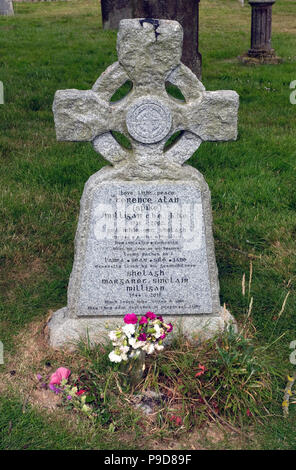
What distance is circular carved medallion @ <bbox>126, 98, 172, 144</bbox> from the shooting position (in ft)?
10.7

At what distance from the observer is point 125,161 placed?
11.3 ft

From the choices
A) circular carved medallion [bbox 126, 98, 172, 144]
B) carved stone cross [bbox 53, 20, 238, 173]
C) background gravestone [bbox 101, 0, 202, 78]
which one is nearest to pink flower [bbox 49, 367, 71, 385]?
carved stone cross [bbox 53, 20, 238, 173]

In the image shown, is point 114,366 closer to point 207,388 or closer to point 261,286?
point 207,388

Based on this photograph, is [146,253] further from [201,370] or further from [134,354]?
[201,370]

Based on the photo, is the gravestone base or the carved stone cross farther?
the gravestone base

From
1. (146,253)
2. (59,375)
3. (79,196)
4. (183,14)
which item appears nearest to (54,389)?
(59,375)

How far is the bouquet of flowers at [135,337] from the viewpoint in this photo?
3127 millimetres

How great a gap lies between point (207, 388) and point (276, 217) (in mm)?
2358

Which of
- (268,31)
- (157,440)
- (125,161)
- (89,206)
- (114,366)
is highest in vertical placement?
(268,31)

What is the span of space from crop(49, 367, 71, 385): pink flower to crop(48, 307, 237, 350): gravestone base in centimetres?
27

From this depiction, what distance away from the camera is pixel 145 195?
3.48m

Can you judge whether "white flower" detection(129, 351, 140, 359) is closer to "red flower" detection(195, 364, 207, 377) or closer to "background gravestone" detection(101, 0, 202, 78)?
"red flower" detection(195, 364, 207, 377)

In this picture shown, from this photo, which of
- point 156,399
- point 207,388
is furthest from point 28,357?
point 207,388

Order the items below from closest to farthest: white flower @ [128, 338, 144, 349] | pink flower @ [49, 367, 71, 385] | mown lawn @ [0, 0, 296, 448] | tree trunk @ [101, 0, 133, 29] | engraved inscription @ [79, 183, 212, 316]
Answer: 1. white flower @ [128, 338, 144, 349]
2. pink flower @ [49, 367, 71, 385]
3. engraved inscription @ [79, 183, 212, 316]
4. mown lawn @ [0, 0, 296, 448]
5. tree trunk @ [101, 0, 133, 29]
